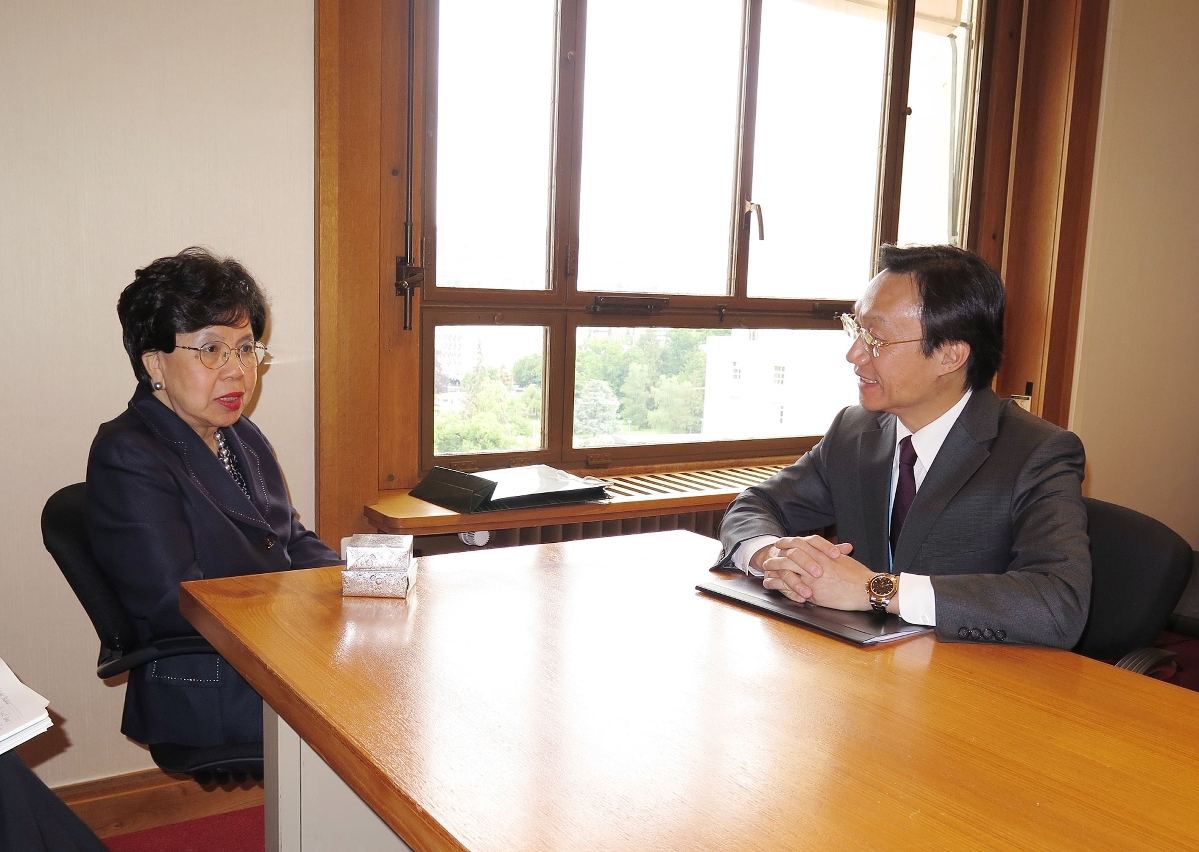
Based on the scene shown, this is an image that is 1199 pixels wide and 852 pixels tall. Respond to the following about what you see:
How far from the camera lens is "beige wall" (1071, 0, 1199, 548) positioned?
12.8ft

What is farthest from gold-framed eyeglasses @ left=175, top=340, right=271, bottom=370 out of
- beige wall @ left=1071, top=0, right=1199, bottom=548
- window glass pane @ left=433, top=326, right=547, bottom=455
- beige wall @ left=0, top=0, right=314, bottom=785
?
beige wall @ left=1071, top=0, right=1199, bottom=548

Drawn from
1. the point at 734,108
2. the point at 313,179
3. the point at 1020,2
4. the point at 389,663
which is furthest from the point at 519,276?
the point at 1020,2

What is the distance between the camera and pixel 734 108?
3354mm

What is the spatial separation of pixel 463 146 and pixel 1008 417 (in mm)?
1725

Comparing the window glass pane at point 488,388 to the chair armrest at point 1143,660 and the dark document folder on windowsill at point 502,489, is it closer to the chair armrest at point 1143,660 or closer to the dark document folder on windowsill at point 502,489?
the dark document folder on windowsill at point 502,489

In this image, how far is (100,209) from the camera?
229 centimetres

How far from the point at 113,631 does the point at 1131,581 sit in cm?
181

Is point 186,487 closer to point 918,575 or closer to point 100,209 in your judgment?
point 100,209

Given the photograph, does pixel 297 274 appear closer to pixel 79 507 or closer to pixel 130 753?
pixel 79 507

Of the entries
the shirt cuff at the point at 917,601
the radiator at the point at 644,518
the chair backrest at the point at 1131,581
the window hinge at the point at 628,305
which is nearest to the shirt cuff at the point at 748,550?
the shirt cuff at the point at 917,601

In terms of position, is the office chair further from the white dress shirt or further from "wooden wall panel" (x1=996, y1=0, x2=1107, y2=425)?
"wooden wall panel" (x1=996, y1=0, x2=1107, y2=425)

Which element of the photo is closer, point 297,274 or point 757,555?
point 757,555

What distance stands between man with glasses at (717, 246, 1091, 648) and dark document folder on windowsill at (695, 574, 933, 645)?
0.07ft

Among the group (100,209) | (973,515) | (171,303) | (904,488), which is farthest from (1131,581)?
(100,209)
